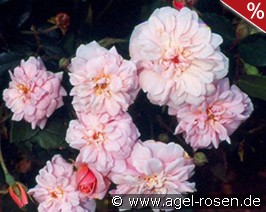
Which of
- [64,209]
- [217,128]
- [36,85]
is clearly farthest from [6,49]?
[217,128]

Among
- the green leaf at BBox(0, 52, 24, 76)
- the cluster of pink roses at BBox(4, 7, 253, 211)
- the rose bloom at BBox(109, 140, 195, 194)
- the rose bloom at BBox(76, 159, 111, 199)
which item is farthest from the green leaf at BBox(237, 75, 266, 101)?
the green leaf at BBox(0, 52, 24, 76)

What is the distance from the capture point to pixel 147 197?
1.03 metres

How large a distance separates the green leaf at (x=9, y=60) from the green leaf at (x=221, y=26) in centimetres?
33

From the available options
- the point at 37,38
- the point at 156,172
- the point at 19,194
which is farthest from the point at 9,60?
the point at 156,172

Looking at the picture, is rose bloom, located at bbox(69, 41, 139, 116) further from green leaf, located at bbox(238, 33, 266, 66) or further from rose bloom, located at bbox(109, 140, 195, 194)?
green leaf, located at bbox(238, 33, 266, 66)

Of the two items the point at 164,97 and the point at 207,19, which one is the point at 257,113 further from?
the point at 164,97

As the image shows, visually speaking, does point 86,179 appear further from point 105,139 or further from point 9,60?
point 9,60

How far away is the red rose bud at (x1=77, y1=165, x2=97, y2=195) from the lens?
1.01 m

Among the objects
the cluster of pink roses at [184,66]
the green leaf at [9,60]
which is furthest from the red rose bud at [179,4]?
the green leaf at [9,60]

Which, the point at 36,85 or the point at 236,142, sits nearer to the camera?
the point at 36,85

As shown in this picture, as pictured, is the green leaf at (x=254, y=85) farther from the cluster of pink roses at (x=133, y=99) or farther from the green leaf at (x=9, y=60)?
the green leaf at (x=9, y=60)

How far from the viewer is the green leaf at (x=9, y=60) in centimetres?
113

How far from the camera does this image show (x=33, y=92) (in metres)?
1.01

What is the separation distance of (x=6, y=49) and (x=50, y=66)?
101 millimetres
